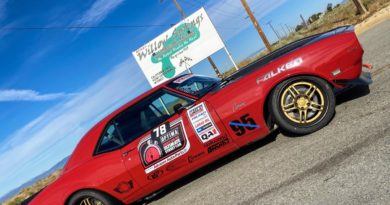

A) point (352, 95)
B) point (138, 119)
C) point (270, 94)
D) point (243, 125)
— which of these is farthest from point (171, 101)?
point (352, 95)

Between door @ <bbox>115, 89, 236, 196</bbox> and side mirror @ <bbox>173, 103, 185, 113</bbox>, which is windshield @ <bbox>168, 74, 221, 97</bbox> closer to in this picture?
door @ <bbox>115, 89, 236, 196</bbox>

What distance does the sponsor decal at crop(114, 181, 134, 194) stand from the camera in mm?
5684

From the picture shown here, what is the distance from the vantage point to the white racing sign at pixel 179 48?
22578 millimetres

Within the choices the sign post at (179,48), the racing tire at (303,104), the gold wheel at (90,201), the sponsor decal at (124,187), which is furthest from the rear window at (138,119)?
the sign post at (179,48)

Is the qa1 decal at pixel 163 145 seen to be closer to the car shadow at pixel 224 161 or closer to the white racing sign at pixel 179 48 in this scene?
the car shadow at pixel 224 161

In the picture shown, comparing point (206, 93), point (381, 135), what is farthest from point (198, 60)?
point (381, 135)

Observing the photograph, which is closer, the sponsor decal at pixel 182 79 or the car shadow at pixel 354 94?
the car shadow at pixel 354 94

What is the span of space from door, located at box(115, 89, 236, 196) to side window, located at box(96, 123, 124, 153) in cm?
9

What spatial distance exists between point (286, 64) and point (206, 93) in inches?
51.2

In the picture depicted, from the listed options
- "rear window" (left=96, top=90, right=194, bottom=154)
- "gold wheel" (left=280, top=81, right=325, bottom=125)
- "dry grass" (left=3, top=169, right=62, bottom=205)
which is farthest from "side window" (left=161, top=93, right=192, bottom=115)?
"dry grass" (left=3, top=169, right=62, bottom=205)

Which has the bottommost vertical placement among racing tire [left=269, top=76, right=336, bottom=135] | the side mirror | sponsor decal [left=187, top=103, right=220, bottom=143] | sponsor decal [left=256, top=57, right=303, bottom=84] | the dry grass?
the dry grass

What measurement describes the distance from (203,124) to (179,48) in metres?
18.6

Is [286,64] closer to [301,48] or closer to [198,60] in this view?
[301,48]

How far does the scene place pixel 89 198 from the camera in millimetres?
5824
